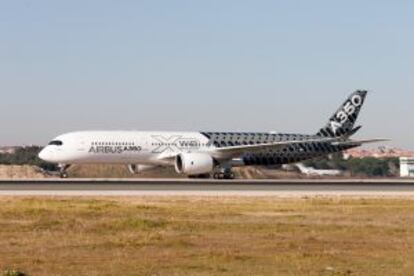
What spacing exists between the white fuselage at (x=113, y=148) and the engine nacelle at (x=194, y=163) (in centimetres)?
175

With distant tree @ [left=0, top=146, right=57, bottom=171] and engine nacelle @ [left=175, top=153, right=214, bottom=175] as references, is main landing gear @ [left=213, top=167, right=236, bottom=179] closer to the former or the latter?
engine nacelle @ [left=175, top=153, right=214, bottom=175]

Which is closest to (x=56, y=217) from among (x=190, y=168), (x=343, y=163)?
(x=190, y=168)

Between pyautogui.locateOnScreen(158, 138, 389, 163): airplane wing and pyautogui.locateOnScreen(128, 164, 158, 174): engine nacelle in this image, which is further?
pyautogui.locateOnScreen(128, 164, 158, 174): engine nacelle

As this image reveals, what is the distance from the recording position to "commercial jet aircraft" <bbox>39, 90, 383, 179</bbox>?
66062mm

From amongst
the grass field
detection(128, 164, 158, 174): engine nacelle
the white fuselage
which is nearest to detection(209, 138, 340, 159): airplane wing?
the white fuselage

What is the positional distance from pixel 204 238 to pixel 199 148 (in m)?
48.0

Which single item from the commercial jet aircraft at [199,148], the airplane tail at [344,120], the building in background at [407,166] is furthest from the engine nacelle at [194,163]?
the building in background at [407,166]

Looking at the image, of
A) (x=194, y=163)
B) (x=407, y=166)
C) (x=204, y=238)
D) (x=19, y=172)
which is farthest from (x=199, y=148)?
(x=407, y=166)

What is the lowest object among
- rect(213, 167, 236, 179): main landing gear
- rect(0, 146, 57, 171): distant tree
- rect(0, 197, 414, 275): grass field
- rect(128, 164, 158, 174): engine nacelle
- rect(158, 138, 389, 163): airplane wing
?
rect(0, 197, 414, 275): grass field

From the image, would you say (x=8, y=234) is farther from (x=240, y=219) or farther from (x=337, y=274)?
(x=337, y=274)

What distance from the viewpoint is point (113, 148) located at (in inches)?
2598

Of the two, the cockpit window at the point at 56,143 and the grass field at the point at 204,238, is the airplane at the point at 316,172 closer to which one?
the cockpit window at the point at 56,143

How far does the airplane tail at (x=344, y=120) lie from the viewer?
249ft

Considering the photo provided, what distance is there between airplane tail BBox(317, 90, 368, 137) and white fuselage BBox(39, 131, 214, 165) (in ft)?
49.3
